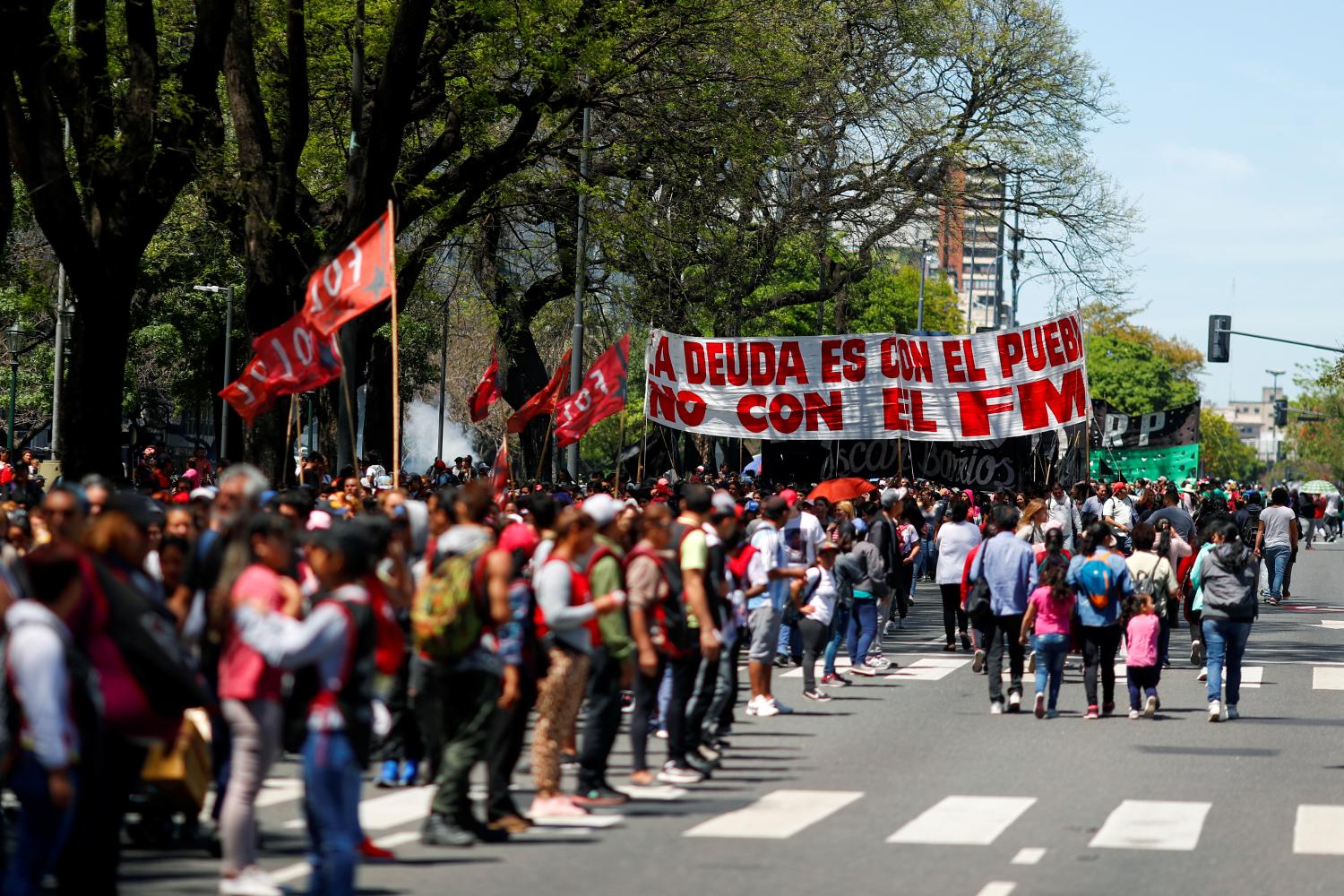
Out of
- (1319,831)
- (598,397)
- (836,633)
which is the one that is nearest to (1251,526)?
(598,397)

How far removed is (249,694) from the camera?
7.29 meters

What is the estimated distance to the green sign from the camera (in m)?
57.7

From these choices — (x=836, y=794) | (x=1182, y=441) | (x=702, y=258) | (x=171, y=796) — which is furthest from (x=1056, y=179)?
(x=171, y=796)

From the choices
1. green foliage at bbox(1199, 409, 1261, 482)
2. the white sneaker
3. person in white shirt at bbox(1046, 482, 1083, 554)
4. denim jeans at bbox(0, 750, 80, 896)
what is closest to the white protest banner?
person in white shirt at bbox(1046, 482, 1083, 554)

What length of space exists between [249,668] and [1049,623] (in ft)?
29.9

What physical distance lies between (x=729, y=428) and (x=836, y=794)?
13474 millimetres

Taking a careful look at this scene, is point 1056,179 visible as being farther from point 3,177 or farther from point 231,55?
point 3,177

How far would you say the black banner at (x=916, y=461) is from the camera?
92.9 feet

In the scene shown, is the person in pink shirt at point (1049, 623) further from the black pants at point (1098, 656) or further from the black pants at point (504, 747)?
the black pants at point (504, 747)

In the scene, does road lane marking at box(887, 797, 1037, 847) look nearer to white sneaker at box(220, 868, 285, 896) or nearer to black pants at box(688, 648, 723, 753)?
black pants at box(688, 648, 723, 753)

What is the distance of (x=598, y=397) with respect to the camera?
79.5ft

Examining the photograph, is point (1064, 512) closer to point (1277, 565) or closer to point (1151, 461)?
point (1277, 565)

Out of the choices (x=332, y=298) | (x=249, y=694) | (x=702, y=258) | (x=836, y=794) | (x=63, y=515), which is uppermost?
(x=702, y=258)

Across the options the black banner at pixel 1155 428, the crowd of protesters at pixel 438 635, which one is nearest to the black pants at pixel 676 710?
the crowd of protesters at pixel 438 635
